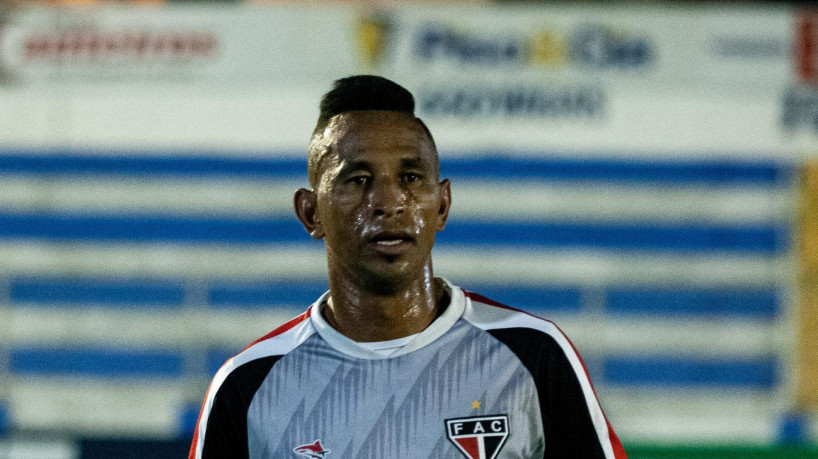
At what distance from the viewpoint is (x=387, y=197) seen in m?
1.61

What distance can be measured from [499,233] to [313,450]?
457 cm

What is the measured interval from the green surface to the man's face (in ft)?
7.16

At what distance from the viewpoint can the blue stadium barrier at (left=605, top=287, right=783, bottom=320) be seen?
6.16 m

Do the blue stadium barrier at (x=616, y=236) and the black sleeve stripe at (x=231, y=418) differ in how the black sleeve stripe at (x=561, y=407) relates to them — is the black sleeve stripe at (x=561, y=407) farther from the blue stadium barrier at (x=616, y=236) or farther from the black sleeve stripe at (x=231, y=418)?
the blue stadium barrier at (x=616, y=236)

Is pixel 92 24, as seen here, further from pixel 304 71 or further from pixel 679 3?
pixel 679 3

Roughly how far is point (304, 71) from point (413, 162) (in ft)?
14.8

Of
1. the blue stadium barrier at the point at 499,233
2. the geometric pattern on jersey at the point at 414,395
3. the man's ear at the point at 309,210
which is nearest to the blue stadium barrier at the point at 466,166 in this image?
the blue stadium barrier at the point at 499,233

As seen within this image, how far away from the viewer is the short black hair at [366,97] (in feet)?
5.49

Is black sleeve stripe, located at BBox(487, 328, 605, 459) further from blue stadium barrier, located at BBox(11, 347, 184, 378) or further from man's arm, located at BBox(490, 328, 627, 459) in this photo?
blue stadium barrier, located at BBox(11, 347, 184, 378)

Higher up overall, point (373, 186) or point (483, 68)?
point (483, 68)

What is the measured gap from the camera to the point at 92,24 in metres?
6.06

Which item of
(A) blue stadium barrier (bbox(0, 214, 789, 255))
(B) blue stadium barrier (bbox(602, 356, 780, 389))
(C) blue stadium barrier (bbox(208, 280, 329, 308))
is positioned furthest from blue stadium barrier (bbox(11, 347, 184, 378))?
(B) blue stadium barrier (bbox(602, 356, 780, 389))

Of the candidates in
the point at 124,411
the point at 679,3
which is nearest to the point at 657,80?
the point at 679,3

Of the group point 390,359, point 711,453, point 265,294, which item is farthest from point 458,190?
point 390,359
